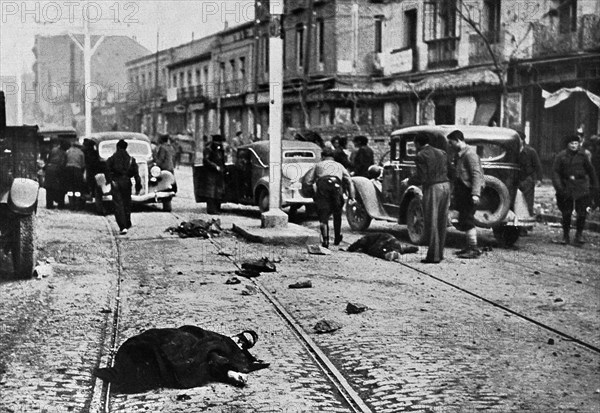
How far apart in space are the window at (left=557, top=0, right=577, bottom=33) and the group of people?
→ 28.7 feet

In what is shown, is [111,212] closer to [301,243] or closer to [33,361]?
[301,243]

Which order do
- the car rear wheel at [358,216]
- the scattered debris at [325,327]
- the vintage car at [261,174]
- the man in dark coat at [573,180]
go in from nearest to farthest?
1. the scattered debris at [325,327]
2. the man in dark coat at [573,180]
3. the car rear wheel at [358,216]
4. the vintage car at [261,174]

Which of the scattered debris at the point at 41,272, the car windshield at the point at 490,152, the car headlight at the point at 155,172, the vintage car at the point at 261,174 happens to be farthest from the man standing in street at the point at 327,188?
the car headlight at the point at 155,172

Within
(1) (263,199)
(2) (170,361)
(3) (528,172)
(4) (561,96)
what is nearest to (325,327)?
(2) (170,361)

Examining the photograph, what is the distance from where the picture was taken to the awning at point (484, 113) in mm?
16844

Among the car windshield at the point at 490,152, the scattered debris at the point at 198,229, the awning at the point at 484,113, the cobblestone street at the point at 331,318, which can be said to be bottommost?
the cobblestone street at the point at 331,318

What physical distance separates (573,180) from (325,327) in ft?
22.2

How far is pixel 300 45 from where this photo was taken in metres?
28.2

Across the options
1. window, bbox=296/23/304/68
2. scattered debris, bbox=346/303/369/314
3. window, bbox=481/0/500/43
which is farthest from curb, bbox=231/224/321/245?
window, bbox=296/23/304/68

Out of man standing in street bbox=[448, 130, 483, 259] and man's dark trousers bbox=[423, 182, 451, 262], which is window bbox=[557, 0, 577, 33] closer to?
man standing in street bbox=[448, 130, 483, 259]

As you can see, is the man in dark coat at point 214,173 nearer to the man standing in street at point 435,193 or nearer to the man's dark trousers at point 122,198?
the man's dark trousers at point 122,198

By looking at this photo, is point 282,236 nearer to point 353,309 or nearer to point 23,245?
point 23,245

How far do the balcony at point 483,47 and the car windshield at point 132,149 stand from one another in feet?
20.6

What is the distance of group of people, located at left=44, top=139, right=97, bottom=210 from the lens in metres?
17.0
